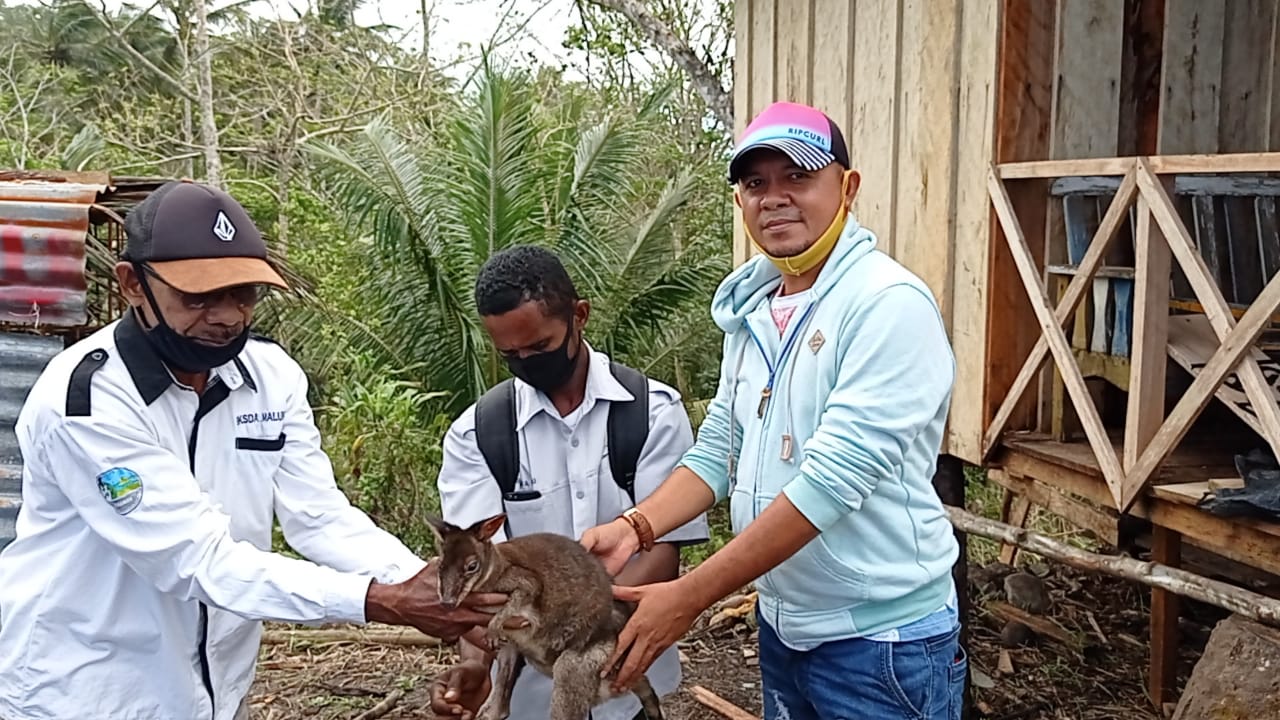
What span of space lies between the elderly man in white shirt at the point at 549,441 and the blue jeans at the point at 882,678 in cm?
77

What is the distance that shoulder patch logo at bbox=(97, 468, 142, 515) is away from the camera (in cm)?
293

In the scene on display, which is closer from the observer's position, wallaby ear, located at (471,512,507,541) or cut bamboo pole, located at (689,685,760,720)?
wallaby ear, located at (471,512,507,541)

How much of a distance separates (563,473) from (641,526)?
18.0 inches

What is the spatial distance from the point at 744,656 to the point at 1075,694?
6.63 feet

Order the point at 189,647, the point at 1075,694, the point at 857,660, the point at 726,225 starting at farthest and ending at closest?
the point at 726,225, the point at 1075,694, the point at 189,647, the point at 857,660

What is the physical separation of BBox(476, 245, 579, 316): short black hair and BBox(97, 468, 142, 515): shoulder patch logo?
118 cm

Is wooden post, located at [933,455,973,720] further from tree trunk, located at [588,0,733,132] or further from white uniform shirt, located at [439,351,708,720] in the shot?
tree trunk, located at [588,0,733,132]

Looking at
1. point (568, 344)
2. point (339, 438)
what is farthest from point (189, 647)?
point (339, 438)

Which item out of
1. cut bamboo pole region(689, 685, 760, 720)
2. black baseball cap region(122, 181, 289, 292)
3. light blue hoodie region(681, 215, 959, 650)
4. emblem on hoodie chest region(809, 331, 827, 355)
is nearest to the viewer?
light blue hoodie region(681, 215, 959, 650)

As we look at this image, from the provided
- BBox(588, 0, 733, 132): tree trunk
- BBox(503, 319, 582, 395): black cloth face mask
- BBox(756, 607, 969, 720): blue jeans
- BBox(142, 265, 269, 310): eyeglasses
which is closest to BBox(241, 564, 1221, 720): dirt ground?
BBox(503, 319, 582, 395): black cloth face mask

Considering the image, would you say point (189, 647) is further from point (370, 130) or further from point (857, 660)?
point (370, 130)

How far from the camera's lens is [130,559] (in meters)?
2.98

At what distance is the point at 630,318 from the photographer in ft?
34.2

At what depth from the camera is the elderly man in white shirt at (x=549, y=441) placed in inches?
144
